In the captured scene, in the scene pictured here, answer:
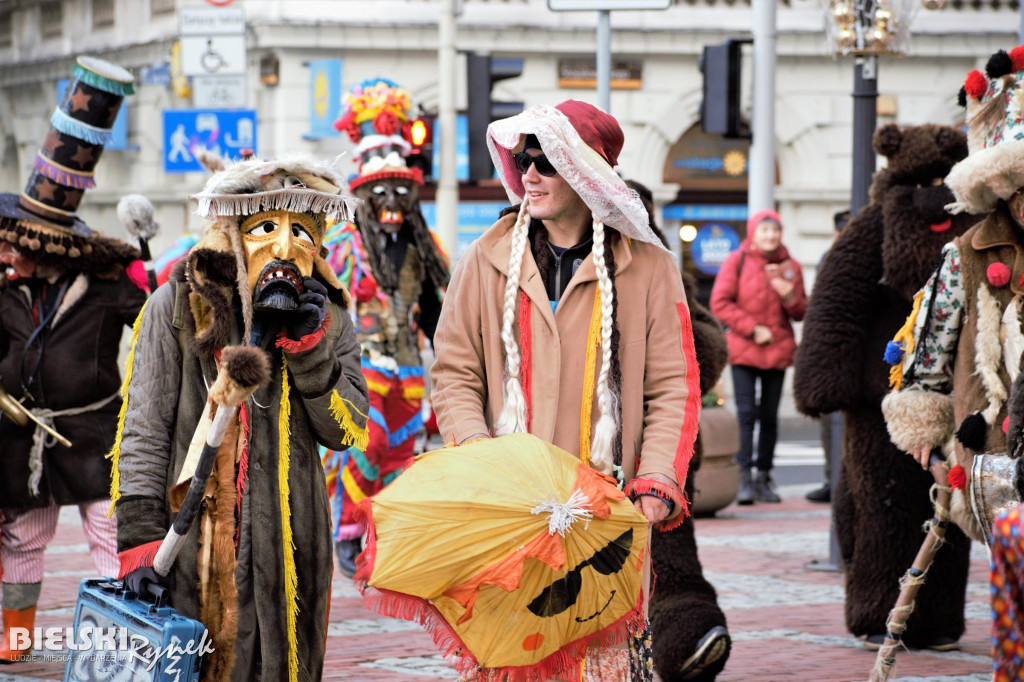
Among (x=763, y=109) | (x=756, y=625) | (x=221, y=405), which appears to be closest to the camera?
(x=221, y=405)

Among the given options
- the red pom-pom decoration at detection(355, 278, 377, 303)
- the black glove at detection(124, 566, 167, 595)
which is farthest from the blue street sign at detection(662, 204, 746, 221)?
the black glove at detection(124, 566, 167, 595)

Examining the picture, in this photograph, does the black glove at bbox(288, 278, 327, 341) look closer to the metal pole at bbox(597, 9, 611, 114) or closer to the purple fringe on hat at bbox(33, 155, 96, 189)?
the purple fringe on hat at bbox(33, 155, 96, 189)

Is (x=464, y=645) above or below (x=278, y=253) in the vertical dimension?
below

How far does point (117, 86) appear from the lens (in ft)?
20.1

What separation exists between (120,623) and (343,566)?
4476 mm

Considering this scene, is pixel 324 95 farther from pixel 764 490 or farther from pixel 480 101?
pixel 764 490

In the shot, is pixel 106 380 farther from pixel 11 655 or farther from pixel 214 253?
pixel 214 253

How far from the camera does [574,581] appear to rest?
3.89 m

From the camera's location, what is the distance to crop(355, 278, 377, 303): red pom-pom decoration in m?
8.70

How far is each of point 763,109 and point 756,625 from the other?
583 centimetres

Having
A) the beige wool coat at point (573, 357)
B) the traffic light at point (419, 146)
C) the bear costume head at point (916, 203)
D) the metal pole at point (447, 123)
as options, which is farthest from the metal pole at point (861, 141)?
the metal pole at point (447, 123)

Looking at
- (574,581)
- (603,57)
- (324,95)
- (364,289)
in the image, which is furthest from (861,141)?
(324,95)

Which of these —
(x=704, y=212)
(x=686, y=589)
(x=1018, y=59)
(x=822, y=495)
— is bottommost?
(x=822, y=495)

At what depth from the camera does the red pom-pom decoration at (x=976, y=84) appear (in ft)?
18.3
